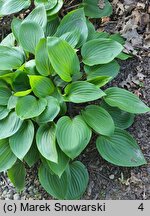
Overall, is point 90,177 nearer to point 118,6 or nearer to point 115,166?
point 115,166

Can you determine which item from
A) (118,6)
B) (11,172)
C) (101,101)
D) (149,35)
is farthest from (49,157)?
(118,6)

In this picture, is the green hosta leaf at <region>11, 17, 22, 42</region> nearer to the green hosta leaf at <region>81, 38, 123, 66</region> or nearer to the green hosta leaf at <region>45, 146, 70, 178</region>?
the green hosta leaf at <region>81, 38, 123, 66</region>

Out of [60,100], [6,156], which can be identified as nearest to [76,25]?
[60,100]

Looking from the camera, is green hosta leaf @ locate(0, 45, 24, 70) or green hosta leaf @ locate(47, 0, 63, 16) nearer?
green hosta leaf @ locate(0, 45, 24, 70)

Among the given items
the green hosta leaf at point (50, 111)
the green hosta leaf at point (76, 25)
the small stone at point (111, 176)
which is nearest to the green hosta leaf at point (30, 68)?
the green hosta leaf at point (50, 111)

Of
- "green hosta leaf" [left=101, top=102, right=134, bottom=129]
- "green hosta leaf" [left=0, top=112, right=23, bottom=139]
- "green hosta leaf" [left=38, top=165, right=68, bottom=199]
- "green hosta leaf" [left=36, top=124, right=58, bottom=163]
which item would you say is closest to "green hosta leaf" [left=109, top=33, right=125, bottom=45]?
"green hosta leaf" [left=101, top=102, right=134, bottom=129]

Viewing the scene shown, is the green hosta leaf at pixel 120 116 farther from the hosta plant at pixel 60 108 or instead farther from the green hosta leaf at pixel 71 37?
the green hosta leaf at pixel 71 37
